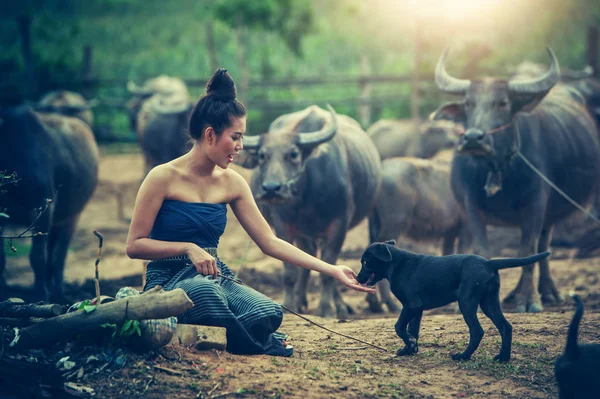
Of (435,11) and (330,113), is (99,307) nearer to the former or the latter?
(330,113)

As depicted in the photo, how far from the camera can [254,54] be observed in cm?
2972

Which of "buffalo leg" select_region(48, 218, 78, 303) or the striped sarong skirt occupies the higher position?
the striped sarong skirt

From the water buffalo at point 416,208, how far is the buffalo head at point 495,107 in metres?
1.29

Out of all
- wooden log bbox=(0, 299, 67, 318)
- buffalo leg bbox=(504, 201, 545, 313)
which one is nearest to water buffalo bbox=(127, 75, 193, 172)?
buffalo leg bbox=(504, 201, 545, 313)

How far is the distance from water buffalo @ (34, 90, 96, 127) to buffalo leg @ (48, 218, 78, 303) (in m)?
6.65

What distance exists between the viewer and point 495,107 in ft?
23.5

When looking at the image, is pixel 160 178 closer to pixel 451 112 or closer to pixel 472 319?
pixel 472 319

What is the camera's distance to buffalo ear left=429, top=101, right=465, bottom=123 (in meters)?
7.48

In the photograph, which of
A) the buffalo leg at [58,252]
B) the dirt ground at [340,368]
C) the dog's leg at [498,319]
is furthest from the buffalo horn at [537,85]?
the buffalo leg at [58,252]

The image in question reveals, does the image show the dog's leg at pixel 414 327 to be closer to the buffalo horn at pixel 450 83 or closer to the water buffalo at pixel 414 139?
the buffalo horn at pixel 450 83

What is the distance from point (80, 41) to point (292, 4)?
18377 millimetres

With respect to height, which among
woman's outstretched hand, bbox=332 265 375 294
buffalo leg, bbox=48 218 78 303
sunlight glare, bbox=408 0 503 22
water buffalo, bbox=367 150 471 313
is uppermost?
sunlight glare, bbox=408 0 503 22

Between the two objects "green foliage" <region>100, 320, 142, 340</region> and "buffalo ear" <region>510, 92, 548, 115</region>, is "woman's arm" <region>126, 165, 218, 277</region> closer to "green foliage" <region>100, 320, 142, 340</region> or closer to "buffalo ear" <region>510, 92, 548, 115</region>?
"green foliage" <region>100, 320, 142, 340</region>

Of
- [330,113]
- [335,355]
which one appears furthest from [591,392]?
[330,113]
